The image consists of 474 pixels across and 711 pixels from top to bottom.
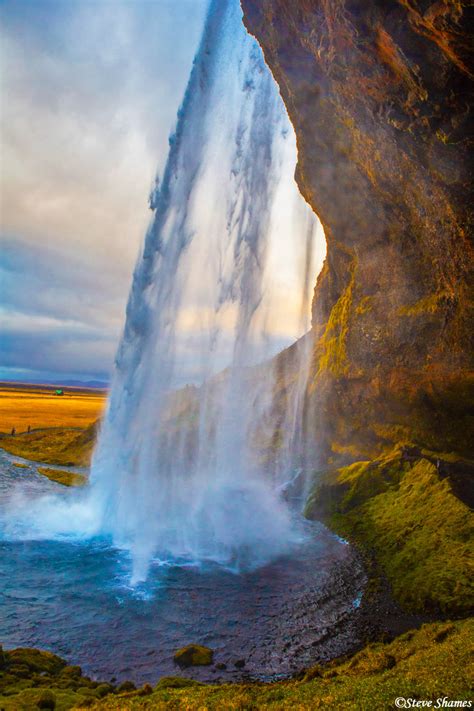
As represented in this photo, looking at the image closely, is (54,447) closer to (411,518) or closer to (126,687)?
(411,518)

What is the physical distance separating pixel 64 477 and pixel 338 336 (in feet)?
110

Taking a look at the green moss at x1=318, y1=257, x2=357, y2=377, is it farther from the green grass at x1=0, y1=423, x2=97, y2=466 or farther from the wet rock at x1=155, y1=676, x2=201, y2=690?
the green grass at x1=0, y1=423, x2=97, y2=466

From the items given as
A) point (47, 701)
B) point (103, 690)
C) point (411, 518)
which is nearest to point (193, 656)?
point (103, 690)

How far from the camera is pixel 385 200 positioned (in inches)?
1166

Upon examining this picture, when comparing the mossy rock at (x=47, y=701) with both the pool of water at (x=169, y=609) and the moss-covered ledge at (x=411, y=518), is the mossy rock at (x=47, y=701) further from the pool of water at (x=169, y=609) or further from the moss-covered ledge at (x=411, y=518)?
the moss-covered ledge at (x=411, y=518)

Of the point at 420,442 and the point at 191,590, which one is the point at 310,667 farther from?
the point at 420,442

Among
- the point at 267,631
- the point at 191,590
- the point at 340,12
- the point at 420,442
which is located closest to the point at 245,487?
the point at 420,442

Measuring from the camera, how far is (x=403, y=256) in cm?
3122

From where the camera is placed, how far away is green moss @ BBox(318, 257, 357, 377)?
128 ft

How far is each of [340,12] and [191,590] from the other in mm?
28370

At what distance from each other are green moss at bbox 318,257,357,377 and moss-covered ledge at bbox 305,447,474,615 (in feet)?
31.2

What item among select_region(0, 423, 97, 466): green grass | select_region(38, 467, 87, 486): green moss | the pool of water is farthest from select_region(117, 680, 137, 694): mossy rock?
select_region(0, 423, 97, 466): green grass

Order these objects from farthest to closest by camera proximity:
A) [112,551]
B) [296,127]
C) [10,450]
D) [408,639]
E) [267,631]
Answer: [10,450]
[296,127]
[112,551]
[267,631]
[408,639]

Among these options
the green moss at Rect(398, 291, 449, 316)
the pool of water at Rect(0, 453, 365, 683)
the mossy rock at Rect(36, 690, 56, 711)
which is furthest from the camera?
the green moss at Rect(398, 291, 449, 316)
